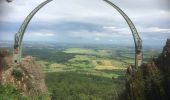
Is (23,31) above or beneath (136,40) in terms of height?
above

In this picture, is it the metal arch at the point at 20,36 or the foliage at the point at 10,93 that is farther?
the metal arch at the point at 20,36

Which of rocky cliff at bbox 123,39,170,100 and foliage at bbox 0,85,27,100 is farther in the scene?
foliage at bbox 0,85,27,100

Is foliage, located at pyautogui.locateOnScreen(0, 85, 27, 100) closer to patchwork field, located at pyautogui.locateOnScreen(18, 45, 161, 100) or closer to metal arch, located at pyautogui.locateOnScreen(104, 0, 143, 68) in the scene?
metal arch, located at pyautogui.locateOnScreen(104, 0, 143, 68)

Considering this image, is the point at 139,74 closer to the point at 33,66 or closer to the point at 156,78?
the point at 156,78

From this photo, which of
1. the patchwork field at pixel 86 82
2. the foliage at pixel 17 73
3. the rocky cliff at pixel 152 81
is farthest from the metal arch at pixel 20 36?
the patchwork field at pixel 86 82

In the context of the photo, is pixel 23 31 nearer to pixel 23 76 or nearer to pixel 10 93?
pixel 23 76

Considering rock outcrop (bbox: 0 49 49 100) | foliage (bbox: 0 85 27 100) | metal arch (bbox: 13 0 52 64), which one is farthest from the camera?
metal arch (bbox: 13 0 52 64)

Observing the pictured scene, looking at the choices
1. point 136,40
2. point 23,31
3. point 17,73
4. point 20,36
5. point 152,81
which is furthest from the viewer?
point 23,31

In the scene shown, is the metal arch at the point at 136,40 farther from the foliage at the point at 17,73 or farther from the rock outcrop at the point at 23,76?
the foliage at the point at 17,73

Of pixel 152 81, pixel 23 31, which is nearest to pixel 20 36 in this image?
pixel 23 31

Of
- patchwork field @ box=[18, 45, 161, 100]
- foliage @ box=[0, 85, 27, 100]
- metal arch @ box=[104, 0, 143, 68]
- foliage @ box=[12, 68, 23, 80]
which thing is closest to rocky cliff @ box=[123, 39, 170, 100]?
metal arch @ box=[104, 0, 143, 68]

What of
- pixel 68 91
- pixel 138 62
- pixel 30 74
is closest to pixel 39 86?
pixel 30 74
